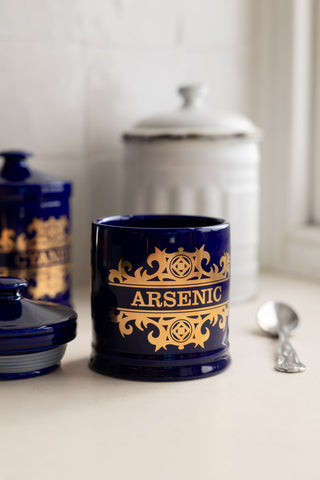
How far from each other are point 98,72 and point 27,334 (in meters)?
0.55

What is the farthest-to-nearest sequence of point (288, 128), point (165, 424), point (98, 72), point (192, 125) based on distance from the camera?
point (288, 128) → point (98, 72) → point (192, 125) → point (165, 424)

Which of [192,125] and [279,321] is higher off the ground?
[192,125]

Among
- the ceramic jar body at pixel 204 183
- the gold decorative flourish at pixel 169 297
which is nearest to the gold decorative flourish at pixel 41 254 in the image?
the ceramic jar body at pixel 204 183

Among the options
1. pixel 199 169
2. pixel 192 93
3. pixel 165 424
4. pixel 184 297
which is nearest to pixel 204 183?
pixel 199 169

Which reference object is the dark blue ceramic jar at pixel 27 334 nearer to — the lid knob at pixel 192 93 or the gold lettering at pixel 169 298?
the gold lettering at pixel 169 298

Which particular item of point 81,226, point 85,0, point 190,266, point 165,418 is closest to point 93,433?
point 165,418

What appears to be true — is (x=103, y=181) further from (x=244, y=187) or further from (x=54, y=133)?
(x=244, y=187)

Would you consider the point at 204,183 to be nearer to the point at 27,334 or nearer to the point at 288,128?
the point at 288,128

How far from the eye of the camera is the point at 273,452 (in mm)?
480

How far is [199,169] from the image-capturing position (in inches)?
36.7

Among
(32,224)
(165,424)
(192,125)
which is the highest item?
(192,125)

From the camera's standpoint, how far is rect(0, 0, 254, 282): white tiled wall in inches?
38.4

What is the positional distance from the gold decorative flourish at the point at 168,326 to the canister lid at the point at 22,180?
10.0 inches

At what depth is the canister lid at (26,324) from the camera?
Result: 1.99 feet
